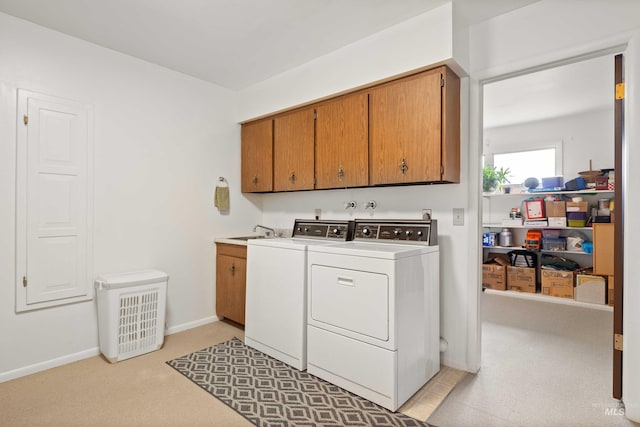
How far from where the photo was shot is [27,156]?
2.35m

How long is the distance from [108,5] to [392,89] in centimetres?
195

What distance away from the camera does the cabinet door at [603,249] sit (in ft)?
13.5

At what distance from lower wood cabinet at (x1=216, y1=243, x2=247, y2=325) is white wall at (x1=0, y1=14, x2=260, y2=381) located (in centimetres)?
11

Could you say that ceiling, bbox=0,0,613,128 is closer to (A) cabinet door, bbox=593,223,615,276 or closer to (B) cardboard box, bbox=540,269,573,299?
(A) cabinet door, bbox=593,223,615,276

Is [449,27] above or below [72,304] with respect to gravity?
above

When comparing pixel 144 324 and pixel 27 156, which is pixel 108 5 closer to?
pixel 27 156

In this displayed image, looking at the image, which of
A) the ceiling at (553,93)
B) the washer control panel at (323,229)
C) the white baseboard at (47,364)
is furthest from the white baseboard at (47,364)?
the ceiling at (553,93)

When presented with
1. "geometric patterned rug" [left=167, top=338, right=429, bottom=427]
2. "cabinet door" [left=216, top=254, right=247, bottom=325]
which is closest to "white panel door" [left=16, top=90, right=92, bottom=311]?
"geometric patterned rug" [left=167, top=338, right=429, bottom=427]

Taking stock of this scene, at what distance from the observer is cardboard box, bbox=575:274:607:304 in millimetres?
4148

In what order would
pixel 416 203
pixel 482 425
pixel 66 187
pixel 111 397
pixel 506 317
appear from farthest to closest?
pixel 506 317, pixel 416 203, pixel 66 187, pixel 111 397, pixel 482 425

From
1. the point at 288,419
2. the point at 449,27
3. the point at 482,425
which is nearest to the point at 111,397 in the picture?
the point at 288,419

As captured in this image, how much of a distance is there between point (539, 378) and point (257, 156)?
119 inches

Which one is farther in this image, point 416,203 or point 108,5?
point 416,203

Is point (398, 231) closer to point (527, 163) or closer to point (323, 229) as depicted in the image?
point (323, 229)
